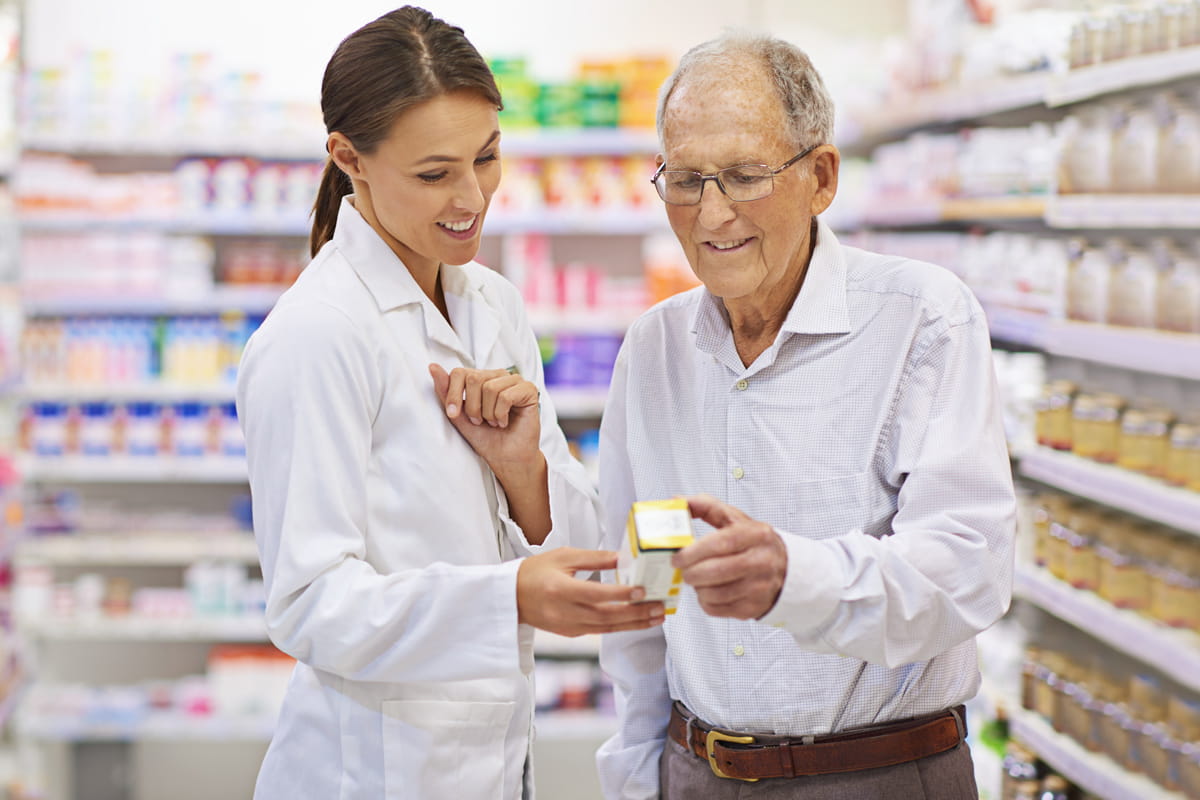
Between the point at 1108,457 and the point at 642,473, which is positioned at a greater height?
the point at 642,473

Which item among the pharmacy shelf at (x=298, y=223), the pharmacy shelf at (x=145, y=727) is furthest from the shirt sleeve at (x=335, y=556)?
the pharmacy shelf at (x=145, y=727)

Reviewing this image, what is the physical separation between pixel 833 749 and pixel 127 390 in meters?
4.01

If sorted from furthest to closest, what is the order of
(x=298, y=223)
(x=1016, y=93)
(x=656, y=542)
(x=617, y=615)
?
(x=298, y=223)
(x=1016, y=93)
(x=617, y=615)
(x=656, y=542)

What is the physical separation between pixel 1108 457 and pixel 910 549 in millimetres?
1822

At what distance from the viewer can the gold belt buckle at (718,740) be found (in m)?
1.75

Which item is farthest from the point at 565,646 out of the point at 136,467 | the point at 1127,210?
the point at 1127,210

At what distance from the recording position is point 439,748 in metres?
1.68

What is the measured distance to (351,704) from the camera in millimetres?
1680

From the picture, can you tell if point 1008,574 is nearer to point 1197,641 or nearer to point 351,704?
point 351,704

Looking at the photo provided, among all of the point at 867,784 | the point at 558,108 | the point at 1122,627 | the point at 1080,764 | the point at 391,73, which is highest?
the point at 558,108

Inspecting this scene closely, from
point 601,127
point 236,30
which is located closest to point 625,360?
point 601,127

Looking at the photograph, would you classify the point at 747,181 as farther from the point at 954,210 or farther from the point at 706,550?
the point at 954,210

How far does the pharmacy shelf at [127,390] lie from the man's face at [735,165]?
11.8 feet

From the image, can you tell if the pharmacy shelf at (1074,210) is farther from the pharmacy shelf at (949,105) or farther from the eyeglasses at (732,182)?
the eyeglasses at (732,182)
